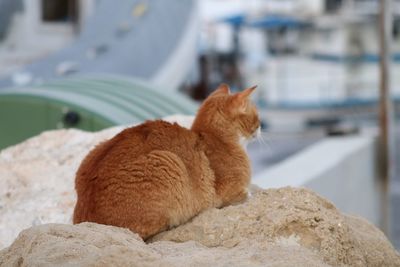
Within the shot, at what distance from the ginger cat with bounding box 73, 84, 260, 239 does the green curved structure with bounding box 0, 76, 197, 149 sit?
89.1 inches

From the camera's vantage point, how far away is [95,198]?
3850 millimetres

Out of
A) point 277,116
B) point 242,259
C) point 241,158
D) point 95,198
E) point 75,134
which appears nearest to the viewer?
point 242,259

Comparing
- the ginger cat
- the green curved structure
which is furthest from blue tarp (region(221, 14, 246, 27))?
the ginger cat

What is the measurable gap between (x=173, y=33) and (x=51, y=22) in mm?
2615

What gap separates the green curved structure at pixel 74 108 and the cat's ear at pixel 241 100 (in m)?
2.23

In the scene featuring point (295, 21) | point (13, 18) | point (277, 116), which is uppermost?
point (13, 18)

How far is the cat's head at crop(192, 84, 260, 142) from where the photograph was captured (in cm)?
439

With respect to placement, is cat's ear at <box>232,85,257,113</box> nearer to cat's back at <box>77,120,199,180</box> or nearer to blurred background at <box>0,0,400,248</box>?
cat's back at <box>77,120,199,180</box>

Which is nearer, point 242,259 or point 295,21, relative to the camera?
point 242,259

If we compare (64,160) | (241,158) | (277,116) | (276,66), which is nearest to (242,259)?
(241,158)

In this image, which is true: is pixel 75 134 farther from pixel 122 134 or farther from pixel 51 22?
pixel 51 22

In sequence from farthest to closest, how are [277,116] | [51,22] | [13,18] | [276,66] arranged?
[276,66] < [277,116] < [51,22] < [13,18]

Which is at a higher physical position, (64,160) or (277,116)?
(64,160)

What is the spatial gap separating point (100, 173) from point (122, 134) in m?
0.26
